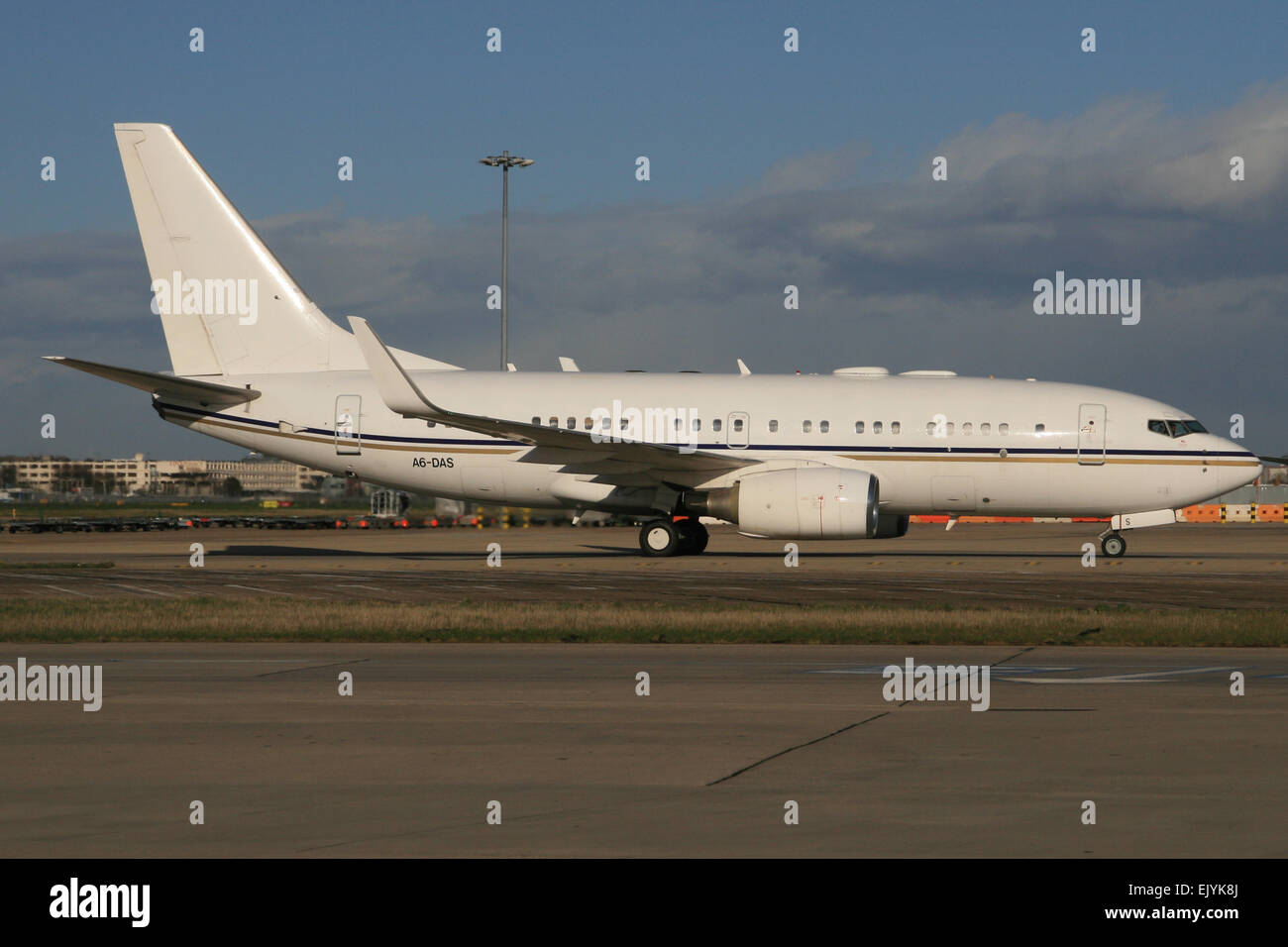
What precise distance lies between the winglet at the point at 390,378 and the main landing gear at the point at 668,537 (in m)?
6.40

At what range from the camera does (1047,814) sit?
758 cm

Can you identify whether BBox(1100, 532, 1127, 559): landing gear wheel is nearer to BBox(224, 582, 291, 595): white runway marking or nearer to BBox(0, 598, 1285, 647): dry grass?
BBox(0, 598, 1285, 647): dry grass

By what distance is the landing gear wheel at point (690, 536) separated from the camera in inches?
1336

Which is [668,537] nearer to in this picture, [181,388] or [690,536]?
[690,536]

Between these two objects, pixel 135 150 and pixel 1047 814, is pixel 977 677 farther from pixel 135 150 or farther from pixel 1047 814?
pixel 135 150

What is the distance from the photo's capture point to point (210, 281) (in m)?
33.9

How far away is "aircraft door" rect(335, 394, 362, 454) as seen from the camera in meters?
33.3

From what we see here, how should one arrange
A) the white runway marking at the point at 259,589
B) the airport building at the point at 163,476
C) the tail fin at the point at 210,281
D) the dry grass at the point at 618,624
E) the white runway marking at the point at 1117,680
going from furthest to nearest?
the airport building at the point at 163,476
the tail fin at the point at 210,281
the white runway marking at the point at 259,589
the dry grass at the point at 618,624
the white runway marking at the point at 1117,680

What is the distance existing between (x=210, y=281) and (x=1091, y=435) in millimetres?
21653

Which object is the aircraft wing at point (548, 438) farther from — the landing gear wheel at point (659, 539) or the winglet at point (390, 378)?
the landing gear wheel at point (659, 539)

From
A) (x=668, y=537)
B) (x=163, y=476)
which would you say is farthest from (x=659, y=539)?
A: (x=163, y=476)

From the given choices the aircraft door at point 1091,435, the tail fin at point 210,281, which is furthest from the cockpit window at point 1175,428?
the tail fin at point 210,281
